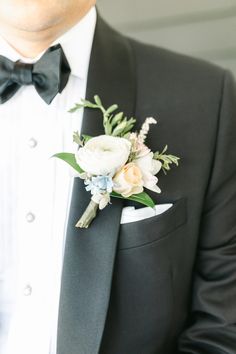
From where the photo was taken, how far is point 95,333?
3.28 feet

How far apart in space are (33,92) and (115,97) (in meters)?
0.17

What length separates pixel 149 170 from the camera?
98 centimetres

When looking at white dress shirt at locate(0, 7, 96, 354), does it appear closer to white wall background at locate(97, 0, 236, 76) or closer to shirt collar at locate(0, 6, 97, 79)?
shirt collar at locate(0, 6, 97, 79)

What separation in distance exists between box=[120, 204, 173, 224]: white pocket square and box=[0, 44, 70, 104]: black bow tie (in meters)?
0.27

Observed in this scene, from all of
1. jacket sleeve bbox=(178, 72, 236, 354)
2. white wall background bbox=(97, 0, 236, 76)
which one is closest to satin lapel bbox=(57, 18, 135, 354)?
jacket sleeve bbox=(178, 72, 236, 354)

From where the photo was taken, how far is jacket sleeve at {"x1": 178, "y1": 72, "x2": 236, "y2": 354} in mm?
1113

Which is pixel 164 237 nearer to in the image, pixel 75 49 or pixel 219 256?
pixel 219 256

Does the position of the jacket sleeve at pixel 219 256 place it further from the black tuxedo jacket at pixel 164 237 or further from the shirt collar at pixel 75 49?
the shirt collar at pixel 75 49

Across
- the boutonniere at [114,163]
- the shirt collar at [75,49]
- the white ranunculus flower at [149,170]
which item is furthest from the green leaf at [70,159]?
the shirt collar at [75,49]

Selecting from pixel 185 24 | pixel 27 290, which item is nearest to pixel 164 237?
pixel 27 290

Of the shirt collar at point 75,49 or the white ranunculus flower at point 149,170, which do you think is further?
the shirt collar at point 75,49

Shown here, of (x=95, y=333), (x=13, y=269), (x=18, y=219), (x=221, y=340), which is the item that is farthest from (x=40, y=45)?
(x=221, y=340)

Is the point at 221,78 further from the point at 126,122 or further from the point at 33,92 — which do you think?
the point at 33,92

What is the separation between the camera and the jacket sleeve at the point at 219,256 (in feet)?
3.65
